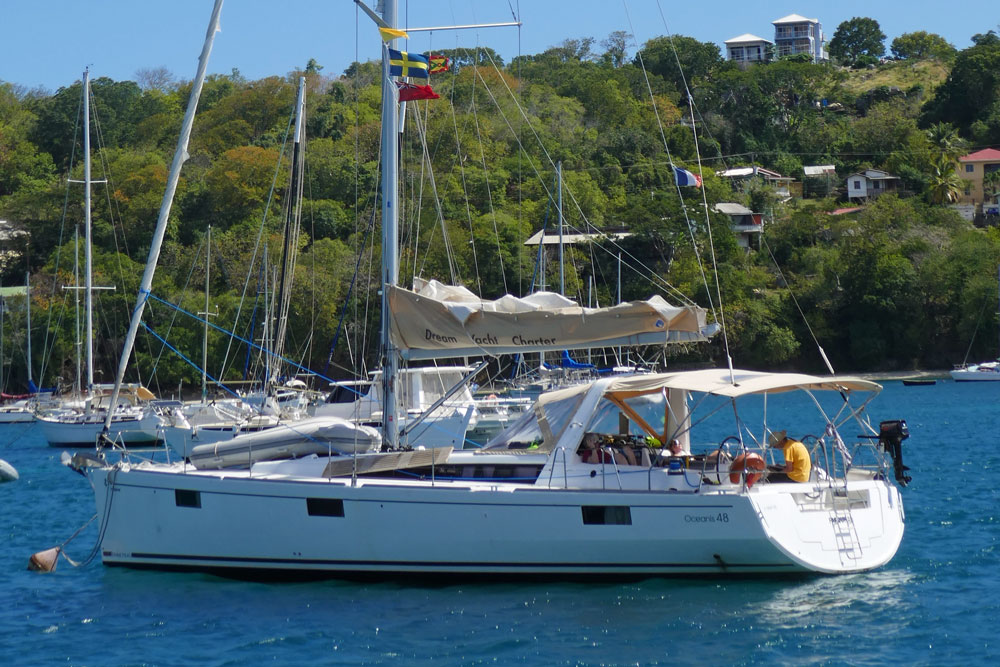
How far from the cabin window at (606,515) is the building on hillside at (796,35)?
135m

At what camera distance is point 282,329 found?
30.3m

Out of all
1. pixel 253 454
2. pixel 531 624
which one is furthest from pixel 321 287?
pixel 531 624

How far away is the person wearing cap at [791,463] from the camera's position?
1482cm

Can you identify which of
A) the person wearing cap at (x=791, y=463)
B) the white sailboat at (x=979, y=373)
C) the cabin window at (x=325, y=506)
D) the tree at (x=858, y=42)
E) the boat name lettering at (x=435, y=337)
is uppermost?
the tree at (x=858, y=42)

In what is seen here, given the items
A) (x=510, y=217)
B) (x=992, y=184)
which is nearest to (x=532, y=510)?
(x=510, y=217)

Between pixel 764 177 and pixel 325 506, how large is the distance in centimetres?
7577

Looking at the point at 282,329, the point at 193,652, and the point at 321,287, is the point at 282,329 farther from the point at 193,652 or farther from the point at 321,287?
the point at 321,287

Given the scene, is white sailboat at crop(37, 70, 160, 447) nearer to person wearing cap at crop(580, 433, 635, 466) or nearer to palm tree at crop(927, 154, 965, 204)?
person wearing cap at crop(580, 433, 635, 466)

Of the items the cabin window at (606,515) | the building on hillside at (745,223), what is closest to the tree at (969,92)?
the building on hillside at (745,223)

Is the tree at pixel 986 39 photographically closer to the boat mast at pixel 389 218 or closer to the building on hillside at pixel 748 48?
the building on hillside at pixel 748 48

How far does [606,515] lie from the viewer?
46.9ft

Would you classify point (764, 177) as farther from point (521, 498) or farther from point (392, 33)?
point (521, 498)

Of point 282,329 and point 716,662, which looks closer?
point 716,662

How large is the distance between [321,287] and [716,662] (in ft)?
160
